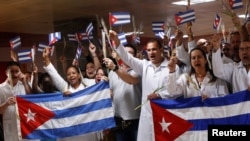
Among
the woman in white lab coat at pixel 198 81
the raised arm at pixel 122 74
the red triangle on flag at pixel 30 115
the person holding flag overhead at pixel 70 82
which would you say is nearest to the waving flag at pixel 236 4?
the woman in white lab coat at pixel 198 81

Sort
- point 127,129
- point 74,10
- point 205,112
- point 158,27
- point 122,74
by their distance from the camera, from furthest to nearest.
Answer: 1. point 74,10
2. point 158,27
3. point 127,129
4. point 122,74
5. point 205,112

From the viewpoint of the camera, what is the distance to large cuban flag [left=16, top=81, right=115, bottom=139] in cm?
448

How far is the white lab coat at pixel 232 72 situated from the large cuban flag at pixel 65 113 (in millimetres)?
1357

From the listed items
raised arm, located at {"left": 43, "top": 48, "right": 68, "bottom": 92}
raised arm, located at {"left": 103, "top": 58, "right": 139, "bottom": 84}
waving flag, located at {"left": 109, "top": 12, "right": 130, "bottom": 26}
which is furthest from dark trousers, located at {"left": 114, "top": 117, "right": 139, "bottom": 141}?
waving flag, located at {"left": 109, "top": 12, "right": 130, "bottom": 26}

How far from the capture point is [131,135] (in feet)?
14.6

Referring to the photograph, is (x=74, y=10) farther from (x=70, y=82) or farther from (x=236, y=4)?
(x=236, y=4)

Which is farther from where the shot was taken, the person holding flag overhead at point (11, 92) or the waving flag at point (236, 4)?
the person holding flag overhead at point (11, 92)

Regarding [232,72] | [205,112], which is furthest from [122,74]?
[232,72]

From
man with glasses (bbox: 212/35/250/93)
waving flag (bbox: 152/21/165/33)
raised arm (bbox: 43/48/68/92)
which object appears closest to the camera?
man with glasses (bbox: 212/35/250/93)

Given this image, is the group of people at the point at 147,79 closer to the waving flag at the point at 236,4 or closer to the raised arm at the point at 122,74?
the raised arm at the point at 122,74

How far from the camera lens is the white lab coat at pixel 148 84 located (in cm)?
403

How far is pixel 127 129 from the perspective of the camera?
4.45 m

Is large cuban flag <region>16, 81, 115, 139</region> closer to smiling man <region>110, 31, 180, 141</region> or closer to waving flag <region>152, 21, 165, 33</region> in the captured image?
smiling man <region>110, 31, 180, 141</region>

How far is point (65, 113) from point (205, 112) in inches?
62.5
